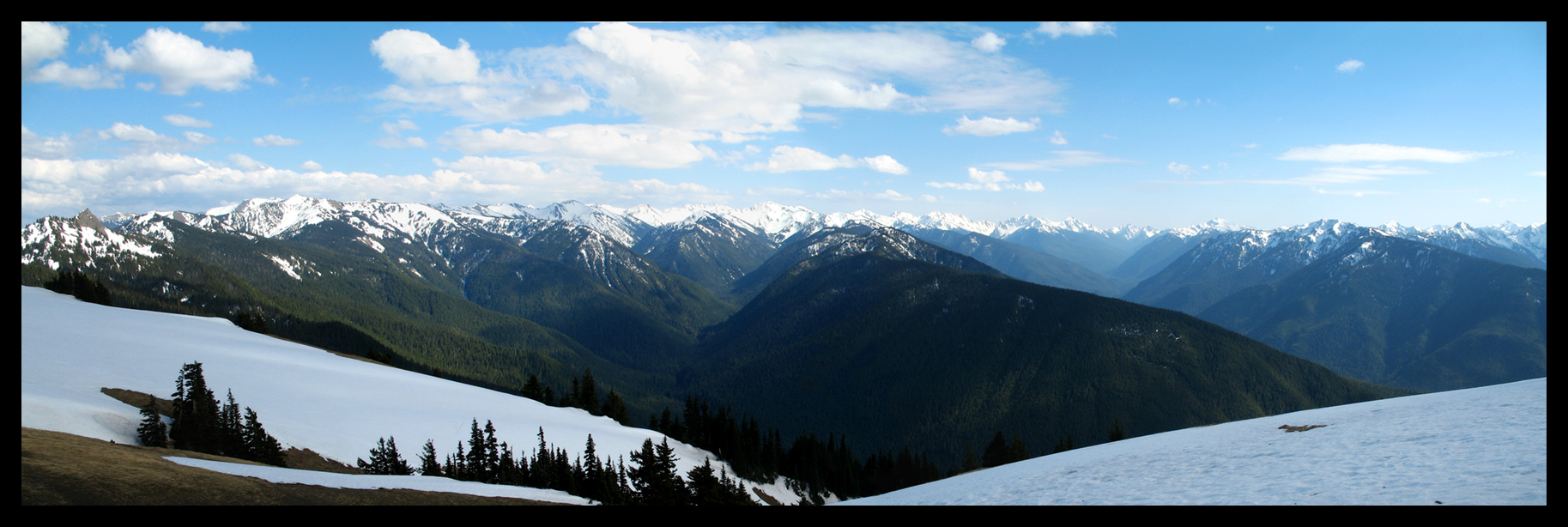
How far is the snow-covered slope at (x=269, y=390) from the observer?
33.7m

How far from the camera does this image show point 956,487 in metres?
20.6

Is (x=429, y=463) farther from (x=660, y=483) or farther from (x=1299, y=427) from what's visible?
(x=1299, y=427)

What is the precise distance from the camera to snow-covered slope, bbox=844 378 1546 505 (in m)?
10.6

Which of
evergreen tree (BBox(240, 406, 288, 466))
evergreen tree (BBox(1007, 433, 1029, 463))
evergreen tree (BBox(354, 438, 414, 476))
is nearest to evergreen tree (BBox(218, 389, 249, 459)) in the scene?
evergreen tree (BBox(240, 406, 288, 466))

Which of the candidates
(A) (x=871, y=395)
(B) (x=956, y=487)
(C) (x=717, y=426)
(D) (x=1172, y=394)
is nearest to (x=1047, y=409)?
(D) (x=1172, y=394)

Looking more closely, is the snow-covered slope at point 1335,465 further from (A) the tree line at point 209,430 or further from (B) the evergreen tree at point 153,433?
(B) the evergreen tree at point 153,433

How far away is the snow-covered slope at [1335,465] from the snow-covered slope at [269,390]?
103 ft

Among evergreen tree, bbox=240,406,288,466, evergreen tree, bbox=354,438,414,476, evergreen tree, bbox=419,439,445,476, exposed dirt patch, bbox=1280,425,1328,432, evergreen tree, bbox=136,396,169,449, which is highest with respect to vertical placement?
exposed dirt patch, bbox=1280,425,1328,432

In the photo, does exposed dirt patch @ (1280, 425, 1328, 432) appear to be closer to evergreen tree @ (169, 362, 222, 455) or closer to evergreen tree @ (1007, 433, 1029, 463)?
evergreen tree @ (1007, 433, 1029, 463)

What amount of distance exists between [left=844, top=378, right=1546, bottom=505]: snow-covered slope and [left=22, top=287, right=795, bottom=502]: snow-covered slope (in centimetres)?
3152

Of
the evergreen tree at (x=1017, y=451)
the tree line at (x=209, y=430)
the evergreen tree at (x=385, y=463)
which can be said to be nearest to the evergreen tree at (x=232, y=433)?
the tree line at (x=209, y=430)
